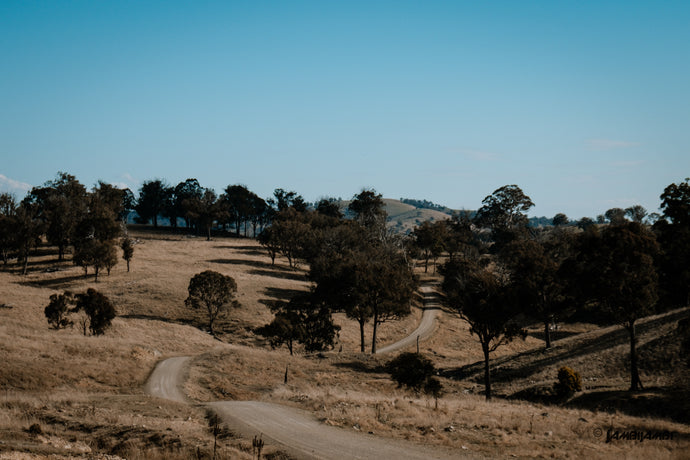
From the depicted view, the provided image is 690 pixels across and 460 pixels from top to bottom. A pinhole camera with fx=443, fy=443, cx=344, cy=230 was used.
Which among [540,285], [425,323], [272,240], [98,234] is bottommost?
[425,323]

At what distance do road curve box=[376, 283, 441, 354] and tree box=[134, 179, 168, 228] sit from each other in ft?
336

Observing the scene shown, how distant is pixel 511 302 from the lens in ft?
106

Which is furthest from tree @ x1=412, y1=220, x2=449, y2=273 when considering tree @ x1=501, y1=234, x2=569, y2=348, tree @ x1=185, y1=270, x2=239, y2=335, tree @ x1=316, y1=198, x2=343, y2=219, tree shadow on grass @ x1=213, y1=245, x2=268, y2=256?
tree @ x1=185, y1=270, x2=239, y2=335

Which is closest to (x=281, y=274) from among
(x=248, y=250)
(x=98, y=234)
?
(x=248, y=250)

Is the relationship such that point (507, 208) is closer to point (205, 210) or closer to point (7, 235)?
point (205, 210)

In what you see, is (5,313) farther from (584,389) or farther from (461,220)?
(461,220)

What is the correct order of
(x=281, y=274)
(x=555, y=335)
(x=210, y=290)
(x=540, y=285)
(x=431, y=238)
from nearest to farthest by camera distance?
1. (x=540, y=285)
2. (x=210, y=290)
3. (x=555, y=335)
4. (x=281, y=274)
5. (x=431, y=238)

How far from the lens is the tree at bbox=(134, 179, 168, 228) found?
6088 inches

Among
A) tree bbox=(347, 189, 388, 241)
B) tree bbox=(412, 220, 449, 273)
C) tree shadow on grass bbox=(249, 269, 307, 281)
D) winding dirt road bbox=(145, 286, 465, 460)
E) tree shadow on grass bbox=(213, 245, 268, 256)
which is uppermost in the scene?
tree bbox=(347, 189, 388, 241)

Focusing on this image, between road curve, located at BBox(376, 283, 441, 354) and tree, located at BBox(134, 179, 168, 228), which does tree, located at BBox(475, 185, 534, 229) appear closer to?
road curve, located at BBox(376, 283, 441, 354)

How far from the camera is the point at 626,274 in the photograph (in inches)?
1141

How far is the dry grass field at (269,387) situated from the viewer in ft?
51.6

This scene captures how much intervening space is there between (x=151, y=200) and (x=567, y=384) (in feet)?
496

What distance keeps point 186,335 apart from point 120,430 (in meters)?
34.7
